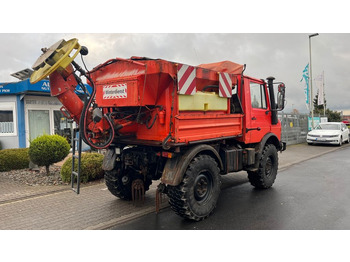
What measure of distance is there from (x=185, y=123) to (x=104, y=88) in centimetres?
155

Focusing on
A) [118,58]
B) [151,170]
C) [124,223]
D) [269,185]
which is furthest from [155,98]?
[269,185]

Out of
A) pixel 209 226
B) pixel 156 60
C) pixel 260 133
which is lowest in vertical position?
pixel 209 226

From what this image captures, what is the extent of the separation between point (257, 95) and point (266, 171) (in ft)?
5.95

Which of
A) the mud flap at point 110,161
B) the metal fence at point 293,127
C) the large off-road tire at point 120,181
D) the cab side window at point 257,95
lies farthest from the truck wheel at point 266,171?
the metal fence at point 293,127

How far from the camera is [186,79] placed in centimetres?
413

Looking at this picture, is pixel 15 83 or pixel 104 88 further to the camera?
pixel 15 83

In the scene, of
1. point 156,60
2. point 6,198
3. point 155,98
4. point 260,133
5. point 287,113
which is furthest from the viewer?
point 287,113

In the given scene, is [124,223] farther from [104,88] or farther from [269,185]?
[269,185]

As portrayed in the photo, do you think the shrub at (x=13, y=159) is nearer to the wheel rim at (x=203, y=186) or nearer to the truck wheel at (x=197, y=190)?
the truck wheel at (x=197, y=190)

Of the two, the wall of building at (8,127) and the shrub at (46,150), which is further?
the wall of building at (8,127)

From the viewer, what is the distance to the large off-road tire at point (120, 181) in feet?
17.0

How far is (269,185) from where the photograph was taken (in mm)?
6328

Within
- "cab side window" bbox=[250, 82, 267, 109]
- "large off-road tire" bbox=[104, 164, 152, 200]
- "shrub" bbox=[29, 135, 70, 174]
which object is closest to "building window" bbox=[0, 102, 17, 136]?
"shrub" bbox=[29, 135, 70, 174]

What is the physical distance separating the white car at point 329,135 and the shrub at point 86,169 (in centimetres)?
1363
